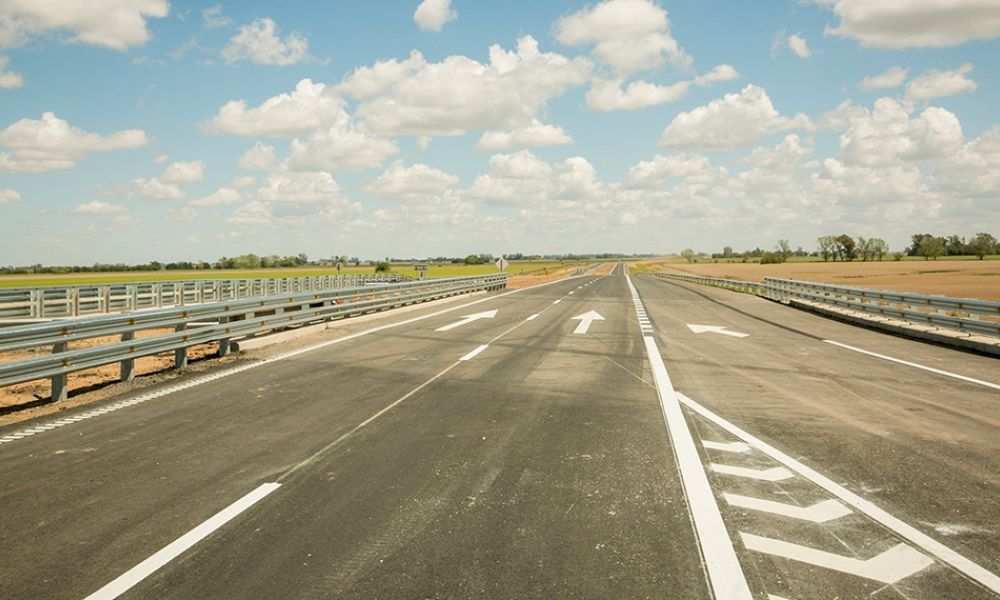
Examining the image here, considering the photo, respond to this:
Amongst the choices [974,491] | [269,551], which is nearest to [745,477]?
[974,491]

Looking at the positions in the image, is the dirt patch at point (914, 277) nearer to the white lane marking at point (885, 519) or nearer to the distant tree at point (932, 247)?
the white lane marking at point (885, 519)

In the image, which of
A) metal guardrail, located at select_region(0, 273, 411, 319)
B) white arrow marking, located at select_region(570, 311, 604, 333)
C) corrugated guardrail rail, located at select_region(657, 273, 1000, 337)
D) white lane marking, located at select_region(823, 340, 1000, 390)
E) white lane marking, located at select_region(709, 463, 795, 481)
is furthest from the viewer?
metal guardrail, located at select_region(0, 273, 411, 319)

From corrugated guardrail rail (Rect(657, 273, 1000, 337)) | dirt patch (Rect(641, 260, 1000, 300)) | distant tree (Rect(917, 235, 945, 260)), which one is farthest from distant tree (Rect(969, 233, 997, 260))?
corrugated guardrail rail (Rect(657, 273, 1000, 337))

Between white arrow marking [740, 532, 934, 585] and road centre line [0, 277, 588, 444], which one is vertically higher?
white arrow marking [740, 532, 934, 585]

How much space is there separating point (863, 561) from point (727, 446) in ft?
8.11

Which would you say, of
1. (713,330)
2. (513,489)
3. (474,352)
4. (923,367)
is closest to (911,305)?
(713,330)

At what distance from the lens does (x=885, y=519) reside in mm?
4340

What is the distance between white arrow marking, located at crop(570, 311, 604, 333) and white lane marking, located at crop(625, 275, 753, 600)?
9670mm

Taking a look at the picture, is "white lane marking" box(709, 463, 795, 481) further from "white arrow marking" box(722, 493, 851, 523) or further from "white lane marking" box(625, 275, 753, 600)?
"white arrow marking" box(722, 493, 851, 523)

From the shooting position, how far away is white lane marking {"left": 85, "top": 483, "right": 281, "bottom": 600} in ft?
11.4

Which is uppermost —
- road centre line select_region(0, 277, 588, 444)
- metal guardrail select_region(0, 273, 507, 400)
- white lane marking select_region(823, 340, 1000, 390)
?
metal guardrail select_region(0, 273, 507, 400)

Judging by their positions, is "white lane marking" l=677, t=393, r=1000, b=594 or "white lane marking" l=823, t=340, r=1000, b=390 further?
"white lane marking" l=823, t=340, r=1000, b=390

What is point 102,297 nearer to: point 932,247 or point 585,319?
point 585,319

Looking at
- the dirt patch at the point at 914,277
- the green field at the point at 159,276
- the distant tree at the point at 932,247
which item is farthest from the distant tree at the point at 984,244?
the green field at the point at 159,276
